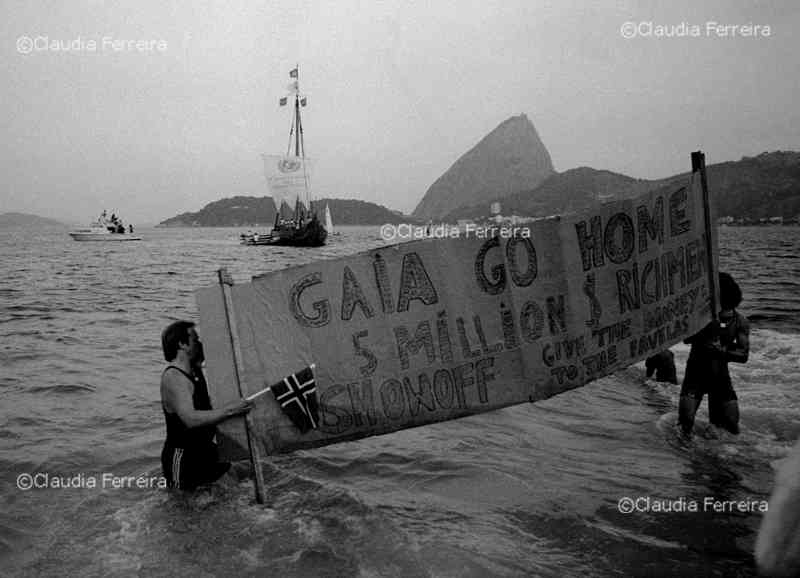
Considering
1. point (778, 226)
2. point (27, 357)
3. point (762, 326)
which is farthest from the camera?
point (778, 226)

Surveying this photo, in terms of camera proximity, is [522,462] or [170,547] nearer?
[170,547]

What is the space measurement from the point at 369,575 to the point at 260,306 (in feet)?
8.11

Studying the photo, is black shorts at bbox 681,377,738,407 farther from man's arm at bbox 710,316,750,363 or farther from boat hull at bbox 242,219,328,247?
boat hull at bbox 242,219,328,247

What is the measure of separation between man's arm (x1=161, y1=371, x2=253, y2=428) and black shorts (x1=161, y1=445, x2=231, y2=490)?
0.59m

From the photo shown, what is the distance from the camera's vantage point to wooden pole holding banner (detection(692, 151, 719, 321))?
5500 millimetres

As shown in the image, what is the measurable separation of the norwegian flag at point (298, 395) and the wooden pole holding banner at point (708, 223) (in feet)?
13.1

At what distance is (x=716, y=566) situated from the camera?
16.2 ft

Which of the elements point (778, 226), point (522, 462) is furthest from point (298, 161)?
point (778, 226)

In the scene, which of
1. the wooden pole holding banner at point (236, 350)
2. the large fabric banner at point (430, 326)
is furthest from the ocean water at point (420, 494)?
the large fabric banner at point (430, 326)

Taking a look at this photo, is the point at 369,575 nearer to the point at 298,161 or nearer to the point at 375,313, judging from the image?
the point at 375,313

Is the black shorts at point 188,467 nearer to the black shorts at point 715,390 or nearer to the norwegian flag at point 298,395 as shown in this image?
the norwegian flag at point 298,395

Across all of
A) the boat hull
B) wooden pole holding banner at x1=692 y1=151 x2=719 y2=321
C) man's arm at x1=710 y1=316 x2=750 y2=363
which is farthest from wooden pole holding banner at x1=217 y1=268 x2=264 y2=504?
the boat hull

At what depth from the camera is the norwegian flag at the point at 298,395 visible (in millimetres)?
5086

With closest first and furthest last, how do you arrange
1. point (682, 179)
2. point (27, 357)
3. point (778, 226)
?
point (682, 179), point (27, 357), point (778, 226)
